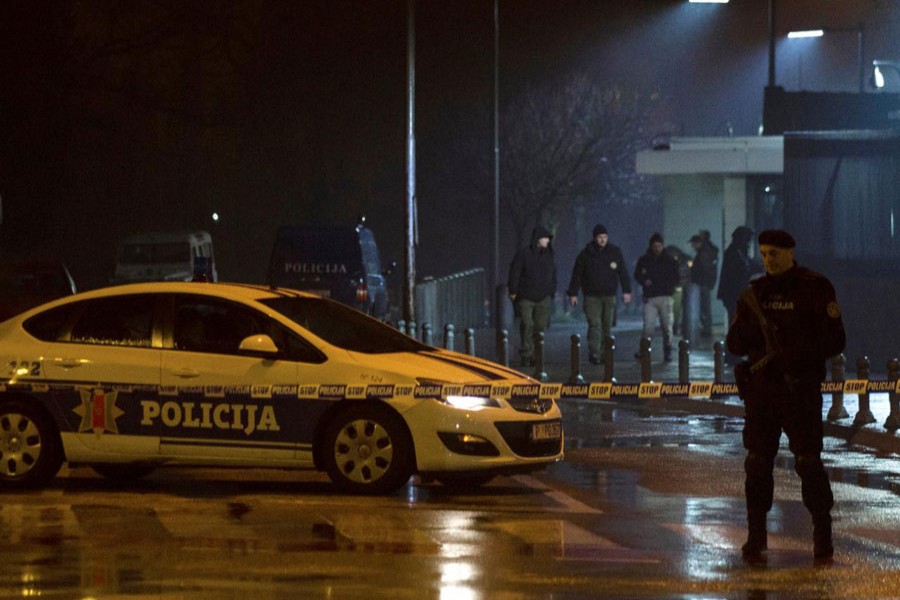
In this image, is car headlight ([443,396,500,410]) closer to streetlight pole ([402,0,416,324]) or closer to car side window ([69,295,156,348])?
car side window ([69,295,156,348])

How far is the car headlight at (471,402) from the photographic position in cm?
1131

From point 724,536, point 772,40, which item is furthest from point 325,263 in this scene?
point 724,536

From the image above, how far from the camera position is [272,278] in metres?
27.6

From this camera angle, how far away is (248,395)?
11633mm

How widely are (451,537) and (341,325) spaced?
9.60ft

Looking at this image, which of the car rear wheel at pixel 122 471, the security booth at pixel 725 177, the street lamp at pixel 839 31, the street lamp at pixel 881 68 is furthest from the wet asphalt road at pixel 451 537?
the street lamp at pixel 839 31

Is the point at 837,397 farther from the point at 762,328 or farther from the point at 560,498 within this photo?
the point at 762,328

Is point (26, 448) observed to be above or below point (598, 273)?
below

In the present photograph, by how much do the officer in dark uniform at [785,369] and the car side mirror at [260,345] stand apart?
354 centimetres

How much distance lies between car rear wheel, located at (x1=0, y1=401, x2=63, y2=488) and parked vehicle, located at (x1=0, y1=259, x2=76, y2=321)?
1198 cm

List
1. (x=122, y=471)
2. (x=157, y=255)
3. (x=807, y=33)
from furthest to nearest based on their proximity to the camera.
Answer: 1. (x=807, y=33)
2. (x=157, y=255)
3. (x=122, y=471)

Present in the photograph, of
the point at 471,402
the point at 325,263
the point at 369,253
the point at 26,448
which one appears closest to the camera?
the point at 471,402

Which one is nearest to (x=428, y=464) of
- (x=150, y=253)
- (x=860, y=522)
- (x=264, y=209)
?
(x=860, y=522)

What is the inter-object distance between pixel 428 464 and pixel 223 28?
3203 cm
